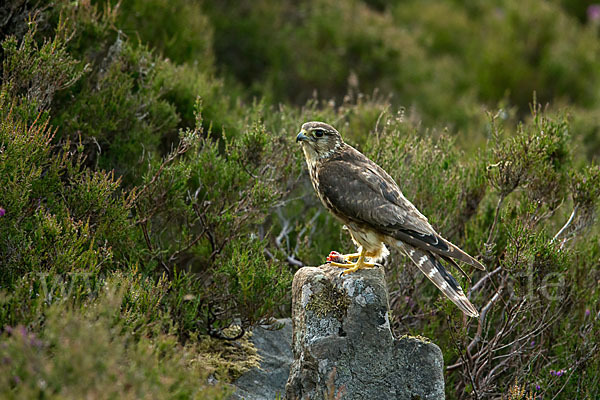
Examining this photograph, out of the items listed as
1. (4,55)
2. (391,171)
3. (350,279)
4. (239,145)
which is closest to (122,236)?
(239,145)

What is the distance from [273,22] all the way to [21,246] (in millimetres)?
9192

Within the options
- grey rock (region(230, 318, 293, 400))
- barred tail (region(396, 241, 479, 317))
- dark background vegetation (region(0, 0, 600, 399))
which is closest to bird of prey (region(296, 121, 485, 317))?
barred tail (region(396, 241, 479, 317))

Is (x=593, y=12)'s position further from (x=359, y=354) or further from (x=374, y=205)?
(x=359, y=354)

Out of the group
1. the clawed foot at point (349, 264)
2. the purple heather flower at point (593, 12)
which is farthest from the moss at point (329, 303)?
the purple heather flower at point (593, 12)

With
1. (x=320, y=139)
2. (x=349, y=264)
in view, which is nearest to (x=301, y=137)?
(x=320, y=139)

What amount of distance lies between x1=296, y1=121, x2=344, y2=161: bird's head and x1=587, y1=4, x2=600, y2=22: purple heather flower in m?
14.3

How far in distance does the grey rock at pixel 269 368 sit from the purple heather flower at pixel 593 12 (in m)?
14.8

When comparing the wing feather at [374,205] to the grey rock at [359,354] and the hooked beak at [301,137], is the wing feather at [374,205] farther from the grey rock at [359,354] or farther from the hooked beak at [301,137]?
the grey rock at [359,354]

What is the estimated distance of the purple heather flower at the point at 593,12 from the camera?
16875 millimetres

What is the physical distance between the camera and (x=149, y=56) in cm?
685

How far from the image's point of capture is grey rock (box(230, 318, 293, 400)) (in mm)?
4844

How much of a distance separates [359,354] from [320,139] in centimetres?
174

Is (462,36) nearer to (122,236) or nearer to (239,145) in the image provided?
(239,145)

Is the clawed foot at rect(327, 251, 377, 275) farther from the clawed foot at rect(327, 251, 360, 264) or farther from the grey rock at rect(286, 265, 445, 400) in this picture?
the grey rock at rect(286, 265, 445, 400)
